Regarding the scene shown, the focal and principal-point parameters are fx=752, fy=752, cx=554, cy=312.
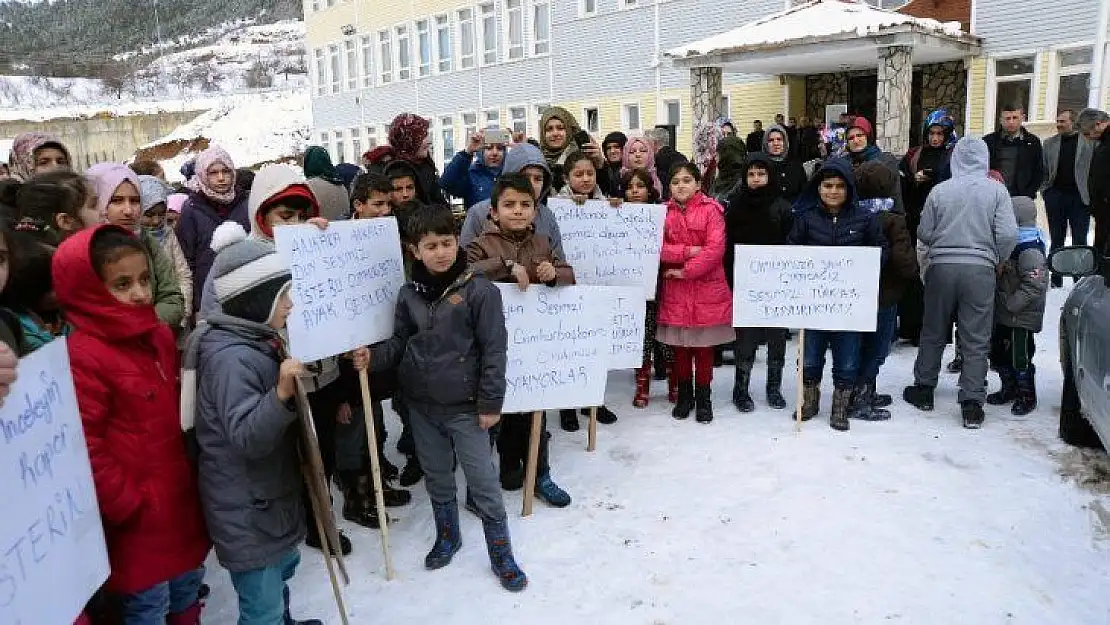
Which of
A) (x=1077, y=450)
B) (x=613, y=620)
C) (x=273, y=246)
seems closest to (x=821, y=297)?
(x=1077, y=450)

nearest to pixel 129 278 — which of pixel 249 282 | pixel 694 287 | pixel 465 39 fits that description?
pixel 249 282

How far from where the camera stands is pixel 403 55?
30.0 metres

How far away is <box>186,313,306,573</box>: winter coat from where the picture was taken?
96.7 inches

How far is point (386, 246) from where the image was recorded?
3.81 meters

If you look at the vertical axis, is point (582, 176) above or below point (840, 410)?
above

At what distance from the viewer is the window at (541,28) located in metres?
23.2

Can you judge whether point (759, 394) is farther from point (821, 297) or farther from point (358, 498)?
point (358, 498)

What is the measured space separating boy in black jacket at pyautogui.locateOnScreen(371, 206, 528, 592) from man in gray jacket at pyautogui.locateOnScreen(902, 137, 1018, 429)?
137 inches

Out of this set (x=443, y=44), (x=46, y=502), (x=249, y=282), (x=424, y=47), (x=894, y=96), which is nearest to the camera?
(x=46, y=502)

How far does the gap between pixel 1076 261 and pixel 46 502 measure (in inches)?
193

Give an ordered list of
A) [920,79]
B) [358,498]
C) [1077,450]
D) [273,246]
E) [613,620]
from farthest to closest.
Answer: [920,79] → [1077,450] → [358,498] → [613,620] → [273,246]

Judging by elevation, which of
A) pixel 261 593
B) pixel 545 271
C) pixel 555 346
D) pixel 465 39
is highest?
pixel 465 39

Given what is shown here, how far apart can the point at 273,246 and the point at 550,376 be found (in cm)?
176

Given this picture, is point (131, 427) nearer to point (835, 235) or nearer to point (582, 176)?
point (582, 176)
